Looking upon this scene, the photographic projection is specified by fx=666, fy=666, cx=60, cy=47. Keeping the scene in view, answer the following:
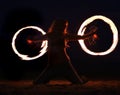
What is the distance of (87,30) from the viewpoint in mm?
19906

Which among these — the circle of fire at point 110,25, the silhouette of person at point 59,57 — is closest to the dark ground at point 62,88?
the silhouette of person at point 59,57

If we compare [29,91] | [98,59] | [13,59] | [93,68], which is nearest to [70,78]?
[29,91]

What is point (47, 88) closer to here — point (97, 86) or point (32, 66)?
point (97, 86)

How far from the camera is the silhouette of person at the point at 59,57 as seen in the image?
19.5 metres

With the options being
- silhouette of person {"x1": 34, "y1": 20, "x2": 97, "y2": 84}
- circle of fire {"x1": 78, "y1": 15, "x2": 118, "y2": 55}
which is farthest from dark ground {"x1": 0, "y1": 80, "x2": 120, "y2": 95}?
circle of fire {"x1": 78, "y1": 15, "x2": 118, "y2": 55}

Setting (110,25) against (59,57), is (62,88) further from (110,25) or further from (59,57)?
(110,25)

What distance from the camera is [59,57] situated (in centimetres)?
1956

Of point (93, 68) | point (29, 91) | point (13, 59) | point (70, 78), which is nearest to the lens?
point (29, 91)

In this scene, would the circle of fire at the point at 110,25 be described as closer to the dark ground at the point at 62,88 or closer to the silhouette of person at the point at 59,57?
the silhouette of person at the point at 59,57

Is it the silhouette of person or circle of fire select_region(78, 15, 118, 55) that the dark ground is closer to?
the silhouette of person

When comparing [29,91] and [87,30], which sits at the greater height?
[87,30]

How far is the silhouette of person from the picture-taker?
63.9 feet

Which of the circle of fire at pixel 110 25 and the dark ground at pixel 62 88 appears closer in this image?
the dark ground at pixel 62 88

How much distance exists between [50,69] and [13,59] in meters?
8.79
